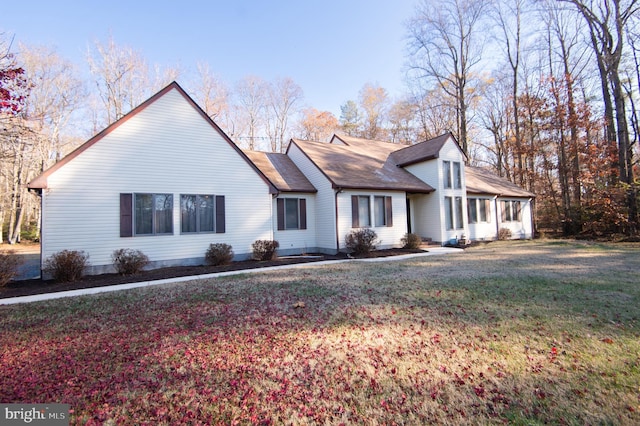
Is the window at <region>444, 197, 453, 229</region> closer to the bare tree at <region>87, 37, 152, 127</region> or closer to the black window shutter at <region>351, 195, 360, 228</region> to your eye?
the black window shutter at <region>351, 195, 360, 228</region>

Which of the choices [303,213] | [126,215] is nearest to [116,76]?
[126,215]

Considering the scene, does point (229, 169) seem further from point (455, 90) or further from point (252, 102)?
point (455, 90)

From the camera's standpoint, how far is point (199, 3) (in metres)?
14.7

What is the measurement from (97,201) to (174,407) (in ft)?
30.1

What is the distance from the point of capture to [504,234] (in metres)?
19.4

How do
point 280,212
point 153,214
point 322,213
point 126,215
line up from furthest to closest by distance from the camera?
point 322,213, point 280,212, point 153,214, point 126,215

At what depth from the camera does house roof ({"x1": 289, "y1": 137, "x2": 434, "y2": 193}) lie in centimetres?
1469

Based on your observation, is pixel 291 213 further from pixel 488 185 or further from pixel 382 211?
pixel 488 185

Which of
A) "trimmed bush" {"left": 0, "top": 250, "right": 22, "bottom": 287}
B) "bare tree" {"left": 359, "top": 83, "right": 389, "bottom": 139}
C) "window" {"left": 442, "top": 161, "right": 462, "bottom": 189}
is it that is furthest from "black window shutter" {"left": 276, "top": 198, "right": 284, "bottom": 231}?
"bare tree" {"left": 359, "top": 83, "right": 389, "bottom": 139}

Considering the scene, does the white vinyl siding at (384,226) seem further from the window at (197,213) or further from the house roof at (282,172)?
the window at (197,213)

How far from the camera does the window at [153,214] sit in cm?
1030

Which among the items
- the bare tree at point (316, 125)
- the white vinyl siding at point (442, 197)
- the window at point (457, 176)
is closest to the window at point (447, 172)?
the white vinyl siding at point (442, 197)

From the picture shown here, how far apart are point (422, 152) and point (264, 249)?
430 inches

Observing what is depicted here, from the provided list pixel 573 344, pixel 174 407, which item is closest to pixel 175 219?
pixel 174 407
